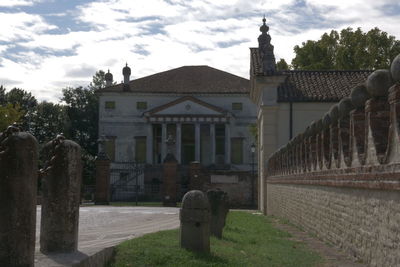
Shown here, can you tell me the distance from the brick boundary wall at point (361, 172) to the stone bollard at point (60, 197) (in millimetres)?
3840

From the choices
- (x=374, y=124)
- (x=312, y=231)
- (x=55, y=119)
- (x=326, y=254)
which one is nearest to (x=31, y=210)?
(x=374, y=124)

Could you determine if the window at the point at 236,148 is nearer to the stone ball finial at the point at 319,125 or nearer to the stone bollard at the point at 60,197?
the stone ball finial at the point at 319,125

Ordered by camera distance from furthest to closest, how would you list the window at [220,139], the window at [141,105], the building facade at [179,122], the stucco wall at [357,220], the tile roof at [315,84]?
the window at [141,105]
the window at [220,139]
the building facade at [179,122]
the tile roof at [315,84]
the stucco wall at [357,220]

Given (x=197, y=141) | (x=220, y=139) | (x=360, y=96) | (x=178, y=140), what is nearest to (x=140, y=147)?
(x=178, y=140)

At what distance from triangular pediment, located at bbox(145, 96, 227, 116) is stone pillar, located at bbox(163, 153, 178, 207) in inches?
850

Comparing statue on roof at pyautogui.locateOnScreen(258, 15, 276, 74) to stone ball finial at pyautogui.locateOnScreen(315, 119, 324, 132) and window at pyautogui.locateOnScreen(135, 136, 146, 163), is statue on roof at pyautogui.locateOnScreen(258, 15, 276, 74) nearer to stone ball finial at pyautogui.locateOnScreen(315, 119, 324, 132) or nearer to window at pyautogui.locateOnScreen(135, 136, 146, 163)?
stone ball finial at pyautogui.locateOnScreen(315, 119, 324, 132)

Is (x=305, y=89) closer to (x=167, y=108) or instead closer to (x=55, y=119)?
(x=167, y=108)

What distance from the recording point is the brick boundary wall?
809 centimetres

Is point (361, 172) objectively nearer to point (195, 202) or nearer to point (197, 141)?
point (195, 202)

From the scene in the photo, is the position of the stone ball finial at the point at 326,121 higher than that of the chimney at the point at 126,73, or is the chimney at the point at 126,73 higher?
the chimney at the point at 126,73

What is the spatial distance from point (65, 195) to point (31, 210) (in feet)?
5.10

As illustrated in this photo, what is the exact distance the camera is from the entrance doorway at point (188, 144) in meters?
63.0

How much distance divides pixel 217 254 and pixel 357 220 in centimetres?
246

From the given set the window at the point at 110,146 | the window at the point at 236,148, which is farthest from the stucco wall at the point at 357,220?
the window at the point at 110,146
